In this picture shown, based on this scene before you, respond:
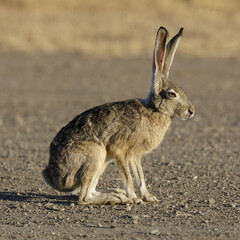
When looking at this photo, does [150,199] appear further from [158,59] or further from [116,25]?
[116,25]

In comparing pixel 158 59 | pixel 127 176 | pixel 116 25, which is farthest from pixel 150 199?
pixel 116 25

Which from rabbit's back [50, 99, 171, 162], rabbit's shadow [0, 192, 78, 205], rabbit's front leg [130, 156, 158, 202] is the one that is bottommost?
rabbit's shadow [0, 192, 78, 205]

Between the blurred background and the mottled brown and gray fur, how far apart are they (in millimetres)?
17465

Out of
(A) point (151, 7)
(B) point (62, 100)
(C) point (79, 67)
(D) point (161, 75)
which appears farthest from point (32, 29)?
(D) point (161, 75)

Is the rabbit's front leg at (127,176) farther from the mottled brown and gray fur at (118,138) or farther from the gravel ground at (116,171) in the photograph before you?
the gravel ground at (116,171)

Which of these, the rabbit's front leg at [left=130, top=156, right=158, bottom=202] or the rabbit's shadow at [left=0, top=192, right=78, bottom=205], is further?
the rabbit's shadow at [left=0, top=192, right=78, bottom=205]

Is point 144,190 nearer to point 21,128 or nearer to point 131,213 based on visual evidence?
point 131,213

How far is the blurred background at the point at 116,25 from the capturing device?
24.8 meters

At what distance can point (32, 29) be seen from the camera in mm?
25844

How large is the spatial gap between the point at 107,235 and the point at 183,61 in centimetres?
1828

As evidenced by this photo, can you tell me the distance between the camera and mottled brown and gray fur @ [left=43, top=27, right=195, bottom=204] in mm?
6148

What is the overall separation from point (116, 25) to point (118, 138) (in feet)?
→ 70.5

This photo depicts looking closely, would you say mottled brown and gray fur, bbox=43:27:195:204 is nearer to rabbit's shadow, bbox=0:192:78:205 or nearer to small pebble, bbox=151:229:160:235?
rabbit's shadow, bbox=0:192:78:205

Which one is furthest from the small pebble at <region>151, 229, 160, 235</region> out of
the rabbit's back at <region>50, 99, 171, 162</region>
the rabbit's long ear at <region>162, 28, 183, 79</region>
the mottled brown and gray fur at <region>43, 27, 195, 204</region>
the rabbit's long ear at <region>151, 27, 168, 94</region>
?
the rabbit's long ear at <region>162, 28, 183, 79</region>
